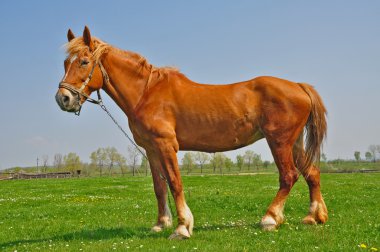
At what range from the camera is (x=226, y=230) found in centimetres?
790

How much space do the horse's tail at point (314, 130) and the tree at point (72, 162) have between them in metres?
118

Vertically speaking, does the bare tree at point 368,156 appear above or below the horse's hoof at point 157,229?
above

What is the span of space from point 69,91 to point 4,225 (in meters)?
5.53

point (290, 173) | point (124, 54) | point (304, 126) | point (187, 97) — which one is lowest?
point (290, 173)

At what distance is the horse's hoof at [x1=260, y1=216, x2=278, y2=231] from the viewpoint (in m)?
7.67

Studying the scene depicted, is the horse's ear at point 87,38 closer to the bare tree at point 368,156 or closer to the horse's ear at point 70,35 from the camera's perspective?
the horse's ear at point 70,35

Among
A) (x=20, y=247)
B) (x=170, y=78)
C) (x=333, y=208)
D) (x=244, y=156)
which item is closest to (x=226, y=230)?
(x=170, y=78)

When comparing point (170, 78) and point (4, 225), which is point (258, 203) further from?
point (4, 225)

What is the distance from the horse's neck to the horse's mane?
0.58ft

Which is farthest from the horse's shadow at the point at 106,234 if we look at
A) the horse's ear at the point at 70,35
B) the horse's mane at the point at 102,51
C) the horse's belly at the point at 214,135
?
the horse's ear at the point at 70,35

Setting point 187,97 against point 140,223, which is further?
point 140,223

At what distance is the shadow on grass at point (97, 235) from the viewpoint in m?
7.86

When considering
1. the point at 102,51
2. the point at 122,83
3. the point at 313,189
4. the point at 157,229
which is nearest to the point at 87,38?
the point at 102,51

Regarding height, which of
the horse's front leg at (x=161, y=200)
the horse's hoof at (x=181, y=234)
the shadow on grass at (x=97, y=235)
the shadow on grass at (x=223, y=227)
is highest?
the horse's front leg at (x=161, y=200)
